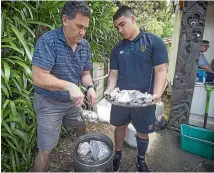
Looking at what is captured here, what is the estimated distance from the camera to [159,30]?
6.10 metres

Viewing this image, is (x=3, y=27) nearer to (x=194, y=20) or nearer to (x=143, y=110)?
(x=143, y=110)

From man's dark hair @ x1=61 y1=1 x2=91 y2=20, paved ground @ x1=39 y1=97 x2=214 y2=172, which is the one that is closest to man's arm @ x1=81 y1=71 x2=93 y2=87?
man's dark hair @ x1=61 y1=1 x2=91 y2=20

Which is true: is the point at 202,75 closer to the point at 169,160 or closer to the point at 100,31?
the point at 169,160

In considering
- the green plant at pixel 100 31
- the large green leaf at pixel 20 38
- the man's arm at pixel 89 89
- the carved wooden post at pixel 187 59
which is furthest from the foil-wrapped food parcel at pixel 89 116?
the carved wooden post at pixel 187 59

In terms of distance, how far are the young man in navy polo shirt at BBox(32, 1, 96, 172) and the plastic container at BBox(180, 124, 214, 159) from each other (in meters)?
1.68

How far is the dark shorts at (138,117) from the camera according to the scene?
2.17m

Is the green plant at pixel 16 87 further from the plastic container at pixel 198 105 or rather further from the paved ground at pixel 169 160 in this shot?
the plastic container at pixel 198 105

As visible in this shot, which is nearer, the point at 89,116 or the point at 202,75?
the point at 89,116

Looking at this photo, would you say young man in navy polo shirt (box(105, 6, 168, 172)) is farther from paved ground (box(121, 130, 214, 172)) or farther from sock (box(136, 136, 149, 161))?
paved ground (box(121, 130, 214, 172))

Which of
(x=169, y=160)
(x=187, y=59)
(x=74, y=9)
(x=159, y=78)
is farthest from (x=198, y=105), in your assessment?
(x=74, y=9)

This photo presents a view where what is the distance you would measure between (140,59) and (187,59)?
54.6 inches

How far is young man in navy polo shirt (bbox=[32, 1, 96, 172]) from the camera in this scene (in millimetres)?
1548

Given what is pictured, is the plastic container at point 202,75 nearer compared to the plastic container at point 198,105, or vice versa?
the plastic container at point 198,105

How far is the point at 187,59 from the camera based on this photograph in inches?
124
